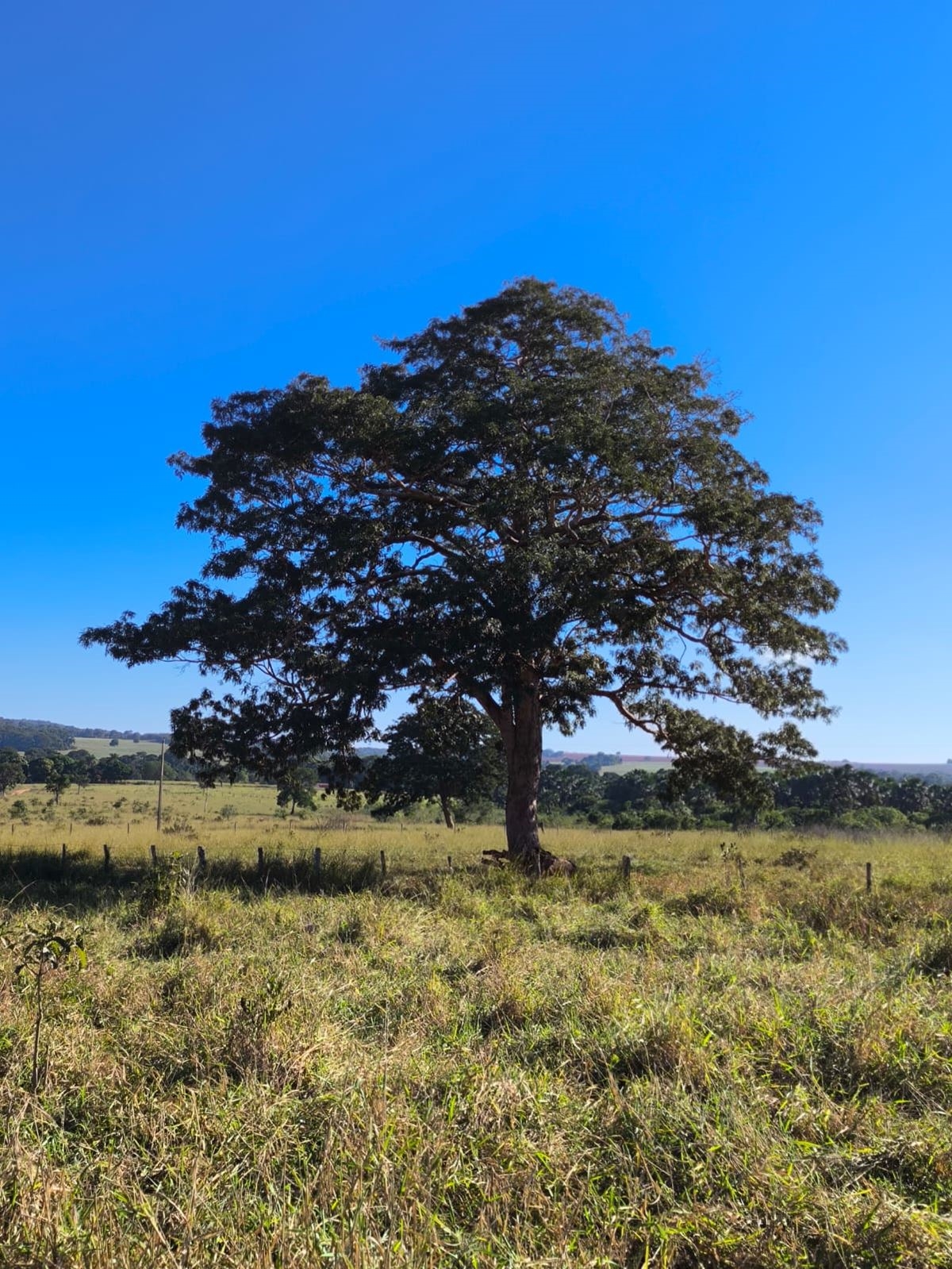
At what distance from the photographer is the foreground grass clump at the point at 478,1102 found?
326 cm

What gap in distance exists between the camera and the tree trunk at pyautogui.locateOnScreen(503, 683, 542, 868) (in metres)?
17.6

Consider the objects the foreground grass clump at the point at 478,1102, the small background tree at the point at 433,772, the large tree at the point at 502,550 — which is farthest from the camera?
the small background tree at the point at 433,772

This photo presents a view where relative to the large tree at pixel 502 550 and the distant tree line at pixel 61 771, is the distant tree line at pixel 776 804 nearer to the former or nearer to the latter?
the large tree at pixel 502 550

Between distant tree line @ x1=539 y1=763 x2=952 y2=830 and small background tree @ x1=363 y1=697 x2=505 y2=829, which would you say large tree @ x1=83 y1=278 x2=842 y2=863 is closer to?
small background tree @ x1=363 y1=697 x2=505 y2=829

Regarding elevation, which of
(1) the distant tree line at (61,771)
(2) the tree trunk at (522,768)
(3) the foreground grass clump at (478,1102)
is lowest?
(1) the distant tree line at (61,771)

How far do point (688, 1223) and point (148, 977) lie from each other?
5159mm

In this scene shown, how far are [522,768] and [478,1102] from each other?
13.6 metres

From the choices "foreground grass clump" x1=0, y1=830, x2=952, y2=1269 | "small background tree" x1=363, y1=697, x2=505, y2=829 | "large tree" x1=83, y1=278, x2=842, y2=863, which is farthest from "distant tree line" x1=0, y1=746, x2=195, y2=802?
"foreground grass clump" x1=0, y1=830, x2=952, y2=1269

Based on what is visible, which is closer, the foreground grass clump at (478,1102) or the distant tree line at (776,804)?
the foreground grass clump at (478,1102)

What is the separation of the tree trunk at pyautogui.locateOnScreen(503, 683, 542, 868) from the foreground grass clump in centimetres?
882

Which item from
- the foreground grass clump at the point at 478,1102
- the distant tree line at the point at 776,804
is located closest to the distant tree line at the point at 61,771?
the distant tree line at the point at 776,804

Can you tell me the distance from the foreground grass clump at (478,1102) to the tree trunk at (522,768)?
8.82 m

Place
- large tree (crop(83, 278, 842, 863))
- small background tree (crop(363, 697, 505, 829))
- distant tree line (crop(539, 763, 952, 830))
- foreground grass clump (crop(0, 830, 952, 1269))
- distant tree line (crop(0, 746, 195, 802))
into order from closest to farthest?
foreground grass clump (crop(0, 830, 952, 1269)) → large tree (crop(83, 278, 842, 863)) → small background tree (crop(363, 697, 505, 829)) → distant tree line (crop(539, 763, 952, 830)) → distant tree line (crop(0, 746, 195, 802))

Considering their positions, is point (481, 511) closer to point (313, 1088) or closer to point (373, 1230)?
point (313, 1088)
